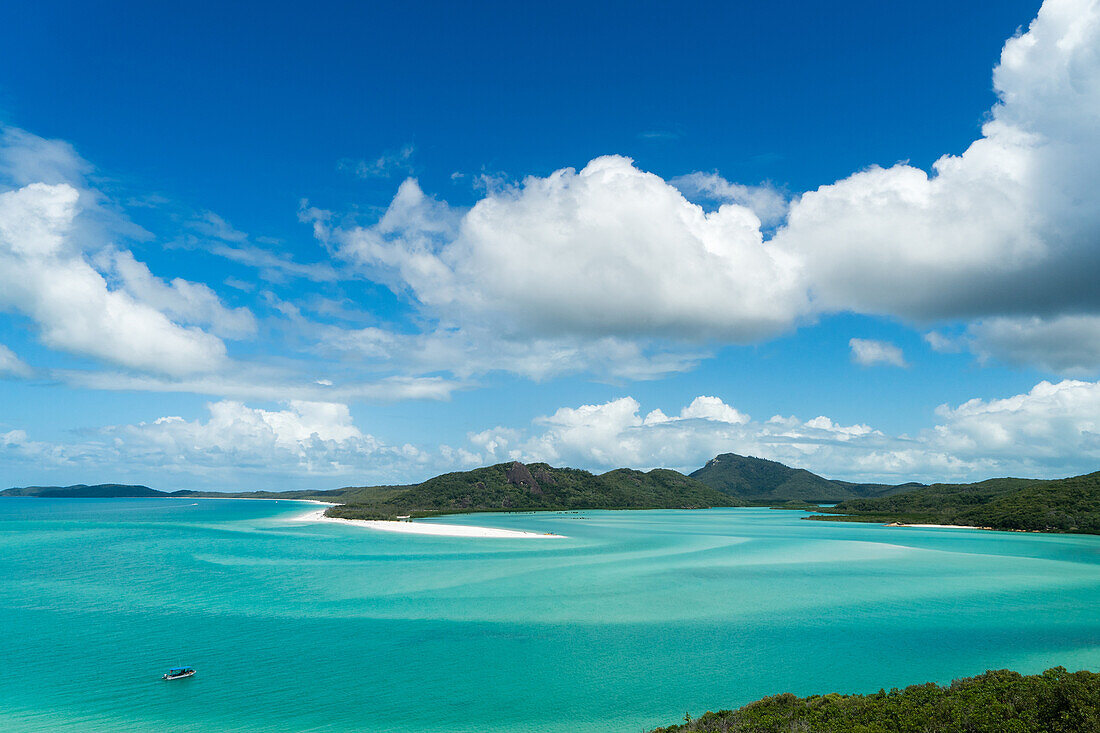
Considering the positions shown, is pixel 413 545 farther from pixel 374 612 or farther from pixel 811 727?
pixel 811 727

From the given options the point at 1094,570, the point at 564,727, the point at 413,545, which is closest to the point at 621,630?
the point at 564,727

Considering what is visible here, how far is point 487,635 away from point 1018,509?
15778 cm

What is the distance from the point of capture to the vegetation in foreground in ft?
55.4

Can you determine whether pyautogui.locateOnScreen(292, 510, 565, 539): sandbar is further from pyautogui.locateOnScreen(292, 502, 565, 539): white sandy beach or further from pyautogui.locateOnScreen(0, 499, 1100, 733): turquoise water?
pyautogui.locateOnScreen(0, 499, 1100, 733): turquoise water

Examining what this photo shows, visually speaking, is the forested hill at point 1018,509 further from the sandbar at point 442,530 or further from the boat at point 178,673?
the boat at point 178,673

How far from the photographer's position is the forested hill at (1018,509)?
12600cm

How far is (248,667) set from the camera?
3031 cm

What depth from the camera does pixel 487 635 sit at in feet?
120

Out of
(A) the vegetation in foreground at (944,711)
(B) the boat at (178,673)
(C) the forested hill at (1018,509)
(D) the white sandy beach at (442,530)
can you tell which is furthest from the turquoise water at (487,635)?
(C) the forested hill at (1018,509)

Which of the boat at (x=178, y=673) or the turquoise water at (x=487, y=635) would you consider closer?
the turquoise water at (x=487, y=635)

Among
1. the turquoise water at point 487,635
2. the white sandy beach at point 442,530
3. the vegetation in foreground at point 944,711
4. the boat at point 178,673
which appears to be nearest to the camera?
the vegetation in foreground at point 944,711

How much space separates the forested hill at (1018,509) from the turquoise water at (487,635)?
2615 inches

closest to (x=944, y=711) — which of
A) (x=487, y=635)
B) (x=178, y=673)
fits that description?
(x=487, y=635)

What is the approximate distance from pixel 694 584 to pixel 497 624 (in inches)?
989
